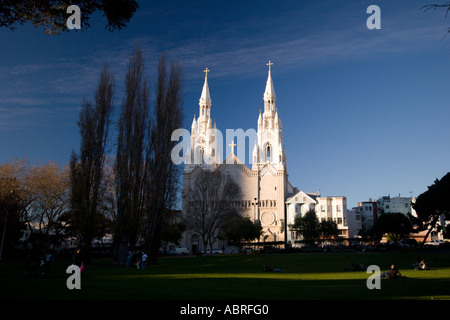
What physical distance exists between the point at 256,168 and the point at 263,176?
7.70ft

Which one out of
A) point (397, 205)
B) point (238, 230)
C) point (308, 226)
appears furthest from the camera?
point (397, 205)

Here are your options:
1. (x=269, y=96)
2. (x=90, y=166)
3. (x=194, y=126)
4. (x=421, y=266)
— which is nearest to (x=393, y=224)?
(x=269, y=96)

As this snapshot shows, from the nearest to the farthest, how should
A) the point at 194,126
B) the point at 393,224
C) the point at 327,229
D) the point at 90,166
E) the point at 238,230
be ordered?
the point at 90,166, the point at 238,230, the point at 393,224, the point at 327,229, the point at 194,126

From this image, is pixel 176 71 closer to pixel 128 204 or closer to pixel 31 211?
pixel 128 204

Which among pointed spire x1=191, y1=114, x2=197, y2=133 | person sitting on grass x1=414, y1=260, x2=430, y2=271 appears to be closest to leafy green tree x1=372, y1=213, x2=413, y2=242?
pointed spire x1=191, y1=114, x2=197, y2=133

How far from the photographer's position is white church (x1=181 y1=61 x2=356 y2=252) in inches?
3177

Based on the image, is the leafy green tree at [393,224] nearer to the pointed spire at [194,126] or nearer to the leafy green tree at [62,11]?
the pointed spire at [194,126]

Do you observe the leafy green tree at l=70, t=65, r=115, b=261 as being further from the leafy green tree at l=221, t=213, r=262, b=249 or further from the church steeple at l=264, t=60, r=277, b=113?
the church steeple at l=264, t=60, r=277, b=113

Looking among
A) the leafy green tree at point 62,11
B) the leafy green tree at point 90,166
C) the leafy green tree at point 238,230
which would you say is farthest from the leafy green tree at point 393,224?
the leafy green tree at point 62,11

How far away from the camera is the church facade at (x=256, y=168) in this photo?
3167 inches

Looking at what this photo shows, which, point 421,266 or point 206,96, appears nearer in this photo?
point 421,266

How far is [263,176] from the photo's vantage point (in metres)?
83.2

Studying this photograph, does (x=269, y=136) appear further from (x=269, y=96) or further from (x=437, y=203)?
(x=437, y=203)
